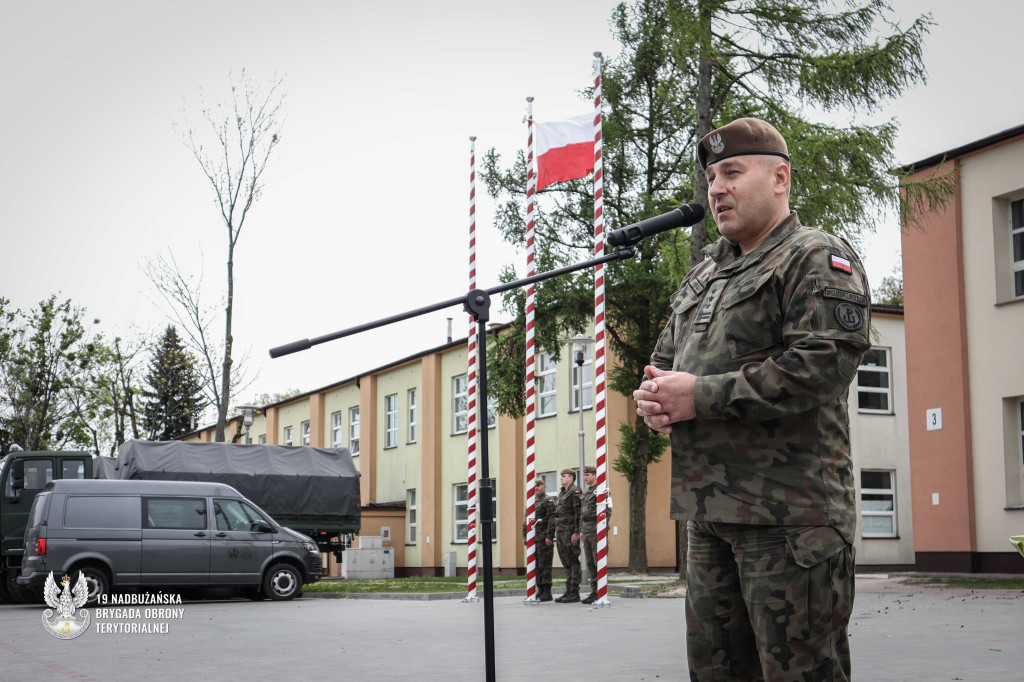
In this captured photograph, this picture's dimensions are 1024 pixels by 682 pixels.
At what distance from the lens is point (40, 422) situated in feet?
140

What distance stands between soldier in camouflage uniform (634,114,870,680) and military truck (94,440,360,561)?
2582cm

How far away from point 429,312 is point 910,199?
17.9 meters

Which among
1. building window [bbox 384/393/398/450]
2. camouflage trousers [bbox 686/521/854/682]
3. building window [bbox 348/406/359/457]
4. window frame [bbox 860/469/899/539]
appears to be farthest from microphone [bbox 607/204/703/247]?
building window [bbox 348/406/359/457]

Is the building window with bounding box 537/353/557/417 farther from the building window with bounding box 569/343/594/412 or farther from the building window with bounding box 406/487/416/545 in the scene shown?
the building window with bounding box 406/487/416/545

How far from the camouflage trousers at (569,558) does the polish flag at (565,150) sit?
5936 mm

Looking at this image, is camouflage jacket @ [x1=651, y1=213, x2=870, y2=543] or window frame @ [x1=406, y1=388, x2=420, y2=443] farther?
window frame @ [x1=406, y1=388, x2=420, y2=443]

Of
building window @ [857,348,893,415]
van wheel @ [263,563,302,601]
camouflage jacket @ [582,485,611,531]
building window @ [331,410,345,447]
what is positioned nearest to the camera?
camouflage jacket @ [582,485,611,531]

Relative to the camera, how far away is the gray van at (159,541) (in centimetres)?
1967

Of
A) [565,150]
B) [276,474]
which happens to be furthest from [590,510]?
[276,474]

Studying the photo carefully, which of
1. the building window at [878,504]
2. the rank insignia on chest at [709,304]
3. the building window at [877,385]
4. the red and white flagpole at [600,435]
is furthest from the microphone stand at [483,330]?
the building window at [877,385]

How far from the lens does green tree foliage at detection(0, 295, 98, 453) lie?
42.9 meters

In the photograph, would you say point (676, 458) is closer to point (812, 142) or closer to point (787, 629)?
point (787, 629)

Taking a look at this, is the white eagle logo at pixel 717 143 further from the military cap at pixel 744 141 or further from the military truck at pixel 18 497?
the military truck at pixel 18 497

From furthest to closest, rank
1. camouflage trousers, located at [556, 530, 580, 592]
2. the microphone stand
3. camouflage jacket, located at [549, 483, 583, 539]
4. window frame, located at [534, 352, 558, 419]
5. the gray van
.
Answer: window frame, located at [534, 352, 558, 419]
the gray van
camouflage jacket, located at [549, 483, 583, 539]
camouflage trousers, located at [556, 530, 580, 592]
the microphone stand
